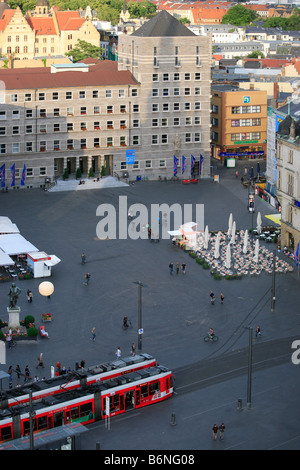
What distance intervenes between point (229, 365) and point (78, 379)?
13.3 m

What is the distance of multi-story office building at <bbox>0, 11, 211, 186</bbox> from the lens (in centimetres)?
12700

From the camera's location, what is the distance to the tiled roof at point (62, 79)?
12681cm

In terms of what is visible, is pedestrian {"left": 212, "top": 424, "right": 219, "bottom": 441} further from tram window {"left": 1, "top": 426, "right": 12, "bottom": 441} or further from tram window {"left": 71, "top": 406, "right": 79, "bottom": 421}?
tram window {"left": 1, "top": 426, "right": 12, "bottom": 441}

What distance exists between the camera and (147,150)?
13412 cm

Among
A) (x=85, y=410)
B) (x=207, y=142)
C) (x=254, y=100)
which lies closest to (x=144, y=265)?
(x=85, y=410)

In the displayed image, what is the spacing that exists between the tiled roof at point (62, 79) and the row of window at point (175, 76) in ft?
9.18

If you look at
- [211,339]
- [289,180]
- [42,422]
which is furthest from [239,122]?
[42,422]

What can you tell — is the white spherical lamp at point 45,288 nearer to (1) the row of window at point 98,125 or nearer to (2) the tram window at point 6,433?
(2) the tram window at point 6,433

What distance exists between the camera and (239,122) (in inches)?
5728

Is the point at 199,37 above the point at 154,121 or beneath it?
above

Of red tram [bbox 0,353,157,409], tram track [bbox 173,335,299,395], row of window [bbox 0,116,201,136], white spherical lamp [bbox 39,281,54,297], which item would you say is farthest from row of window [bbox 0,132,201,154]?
red tram [bbox 0,353,157,409]

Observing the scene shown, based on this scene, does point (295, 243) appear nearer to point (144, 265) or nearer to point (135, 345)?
point (144, 265)

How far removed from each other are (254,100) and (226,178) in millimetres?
15391

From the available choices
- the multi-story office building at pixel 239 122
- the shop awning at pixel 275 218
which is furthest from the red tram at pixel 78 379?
the multi-story office building at pixel 239 122
